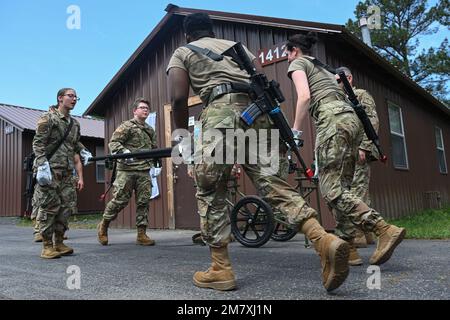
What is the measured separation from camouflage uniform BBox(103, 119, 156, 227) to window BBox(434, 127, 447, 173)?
10.8 metres

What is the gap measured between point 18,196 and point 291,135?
15.2 meters

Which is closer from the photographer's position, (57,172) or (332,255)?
(332,255)

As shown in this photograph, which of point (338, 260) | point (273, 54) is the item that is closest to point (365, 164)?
point (338, 260)

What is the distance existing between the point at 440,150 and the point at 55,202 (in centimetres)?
1291

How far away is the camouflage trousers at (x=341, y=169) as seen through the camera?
3.00 m

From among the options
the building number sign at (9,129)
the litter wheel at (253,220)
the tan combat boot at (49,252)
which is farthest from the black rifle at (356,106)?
the building number sign at (9,129)

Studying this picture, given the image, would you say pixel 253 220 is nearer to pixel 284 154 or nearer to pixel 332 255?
pixel 284 154

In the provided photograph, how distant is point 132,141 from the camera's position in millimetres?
5777

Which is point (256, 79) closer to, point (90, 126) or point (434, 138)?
point (434, 138)

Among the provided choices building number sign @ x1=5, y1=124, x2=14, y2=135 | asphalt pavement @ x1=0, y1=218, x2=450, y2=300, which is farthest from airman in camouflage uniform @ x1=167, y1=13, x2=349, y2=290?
building number sign @ x1=5, y1=124, x2=14, y2=135

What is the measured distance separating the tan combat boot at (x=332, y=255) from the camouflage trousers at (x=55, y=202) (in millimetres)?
3252

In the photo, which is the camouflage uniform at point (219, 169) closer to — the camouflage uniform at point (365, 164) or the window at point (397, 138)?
the camouflage uniform at point (365, 164)

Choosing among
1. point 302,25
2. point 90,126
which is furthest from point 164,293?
point 90,126

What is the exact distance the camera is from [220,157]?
9.07ft
